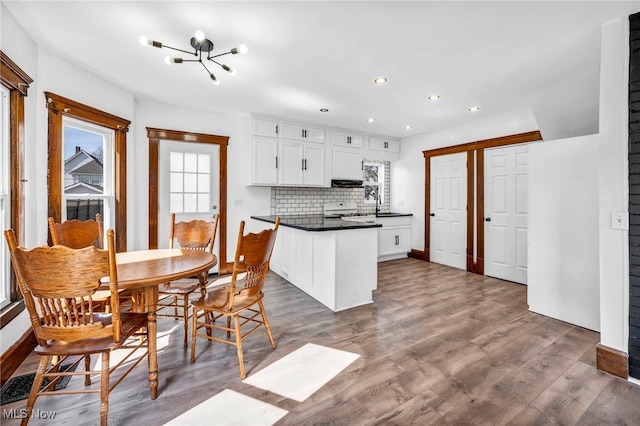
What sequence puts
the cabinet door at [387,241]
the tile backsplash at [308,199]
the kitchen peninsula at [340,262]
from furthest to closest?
the cabinet door at [387,241]
the tile backsplash at [308,199]
the kitchen peninsula at [340,262]

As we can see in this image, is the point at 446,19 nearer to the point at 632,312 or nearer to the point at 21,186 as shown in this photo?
the point at 632,312

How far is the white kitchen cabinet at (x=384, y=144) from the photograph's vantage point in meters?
5.58

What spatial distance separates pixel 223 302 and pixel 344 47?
2.24 meters

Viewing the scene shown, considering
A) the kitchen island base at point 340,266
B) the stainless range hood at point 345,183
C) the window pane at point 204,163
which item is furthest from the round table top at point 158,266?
the stainless range hood at point 345,183

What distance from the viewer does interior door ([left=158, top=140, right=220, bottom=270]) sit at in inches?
157

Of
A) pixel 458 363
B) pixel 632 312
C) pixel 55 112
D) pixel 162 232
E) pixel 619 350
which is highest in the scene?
pixel 55 112

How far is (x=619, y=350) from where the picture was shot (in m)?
1.93

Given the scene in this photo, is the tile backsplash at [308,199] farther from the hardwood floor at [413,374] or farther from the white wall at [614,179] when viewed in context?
the white wall at [614,179]

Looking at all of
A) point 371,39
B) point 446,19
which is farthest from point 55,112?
point 446,19

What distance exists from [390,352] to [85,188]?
347cm

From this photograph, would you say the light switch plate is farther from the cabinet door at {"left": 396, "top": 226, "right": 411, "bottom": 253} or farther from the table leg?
the cabinet door at {"left": 396, "top": 226, "right": 411, "bottom": 253}

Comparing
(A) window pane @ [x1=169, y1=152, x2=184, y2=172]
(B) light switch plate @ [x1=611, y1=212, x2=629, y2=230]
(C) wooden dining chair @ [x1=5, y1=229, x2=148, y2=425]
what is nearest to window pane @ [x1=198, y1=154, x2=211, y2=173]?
(A) window pane @ [x1=169, y1=152, x2=184, y2=172]

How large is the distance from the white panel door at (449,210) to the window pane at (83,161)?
5048 mm

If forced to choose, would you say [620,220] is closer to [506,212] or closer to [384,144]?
[506,212]
